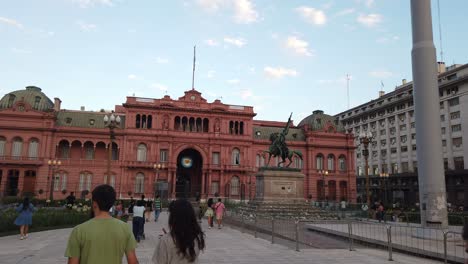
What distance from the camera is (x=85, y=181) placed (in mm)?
54531

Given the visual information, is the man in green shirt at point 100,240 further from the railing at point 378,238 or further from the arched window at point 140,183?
the arched window at point 140,183

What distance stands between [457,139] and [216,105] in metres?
39.4

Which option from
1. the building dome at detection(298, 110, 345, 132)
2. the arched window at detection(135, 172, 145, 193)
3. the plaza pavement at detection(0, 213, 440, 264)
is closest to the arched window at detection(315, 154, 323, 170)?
the building dome at detection(298, 110, 345, 132)

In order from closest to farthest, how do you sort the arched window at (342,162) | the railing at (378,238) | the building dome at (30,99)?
the railing at (378,238), the building dome at (30,99), the arched window at (342,162)

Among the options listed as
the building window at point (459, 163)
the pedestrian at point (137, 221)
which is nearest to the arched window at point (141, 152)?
the pedestrian at point (137, 221)

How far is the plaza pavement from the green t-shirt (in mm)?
7277

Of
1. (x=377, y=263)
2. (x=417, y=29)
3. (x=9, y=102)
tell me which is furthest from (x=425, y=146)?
(x=9, y=102)

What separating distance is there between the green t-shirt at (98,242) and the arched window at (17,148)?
56.1 metres

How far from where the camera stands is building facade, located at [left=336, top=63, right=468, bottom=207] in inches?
2314

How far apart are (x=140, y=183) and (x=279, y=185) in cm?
3262

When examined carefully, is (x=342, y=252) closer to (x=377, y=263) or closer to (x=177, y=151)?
(x=377, y=263)

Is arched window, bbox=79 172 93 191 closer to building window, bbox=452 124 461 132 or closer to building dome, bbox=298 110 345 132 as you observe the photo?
building dome, bbox=298 110 345 132

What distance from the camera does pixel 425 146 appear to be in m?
18.5

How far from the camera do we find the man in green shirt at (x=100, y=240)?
415cm
